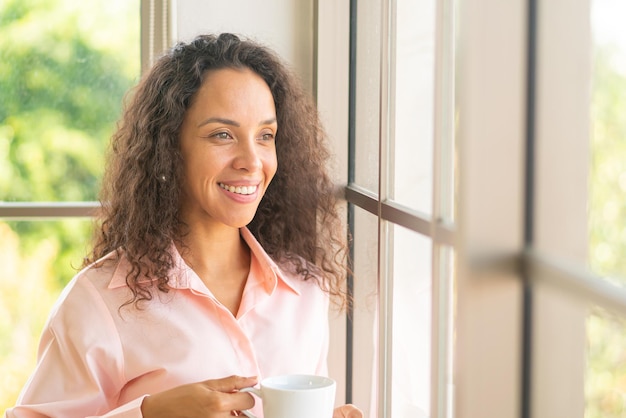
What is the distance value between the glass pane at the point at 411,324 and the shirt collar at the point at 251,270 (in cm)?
26

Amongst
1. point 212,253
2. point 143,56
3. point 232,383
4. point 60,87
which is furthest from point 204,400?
point 60,87

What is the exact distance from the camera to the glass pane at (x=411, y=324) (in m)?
1.40

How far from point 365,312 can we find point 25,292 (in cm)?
110

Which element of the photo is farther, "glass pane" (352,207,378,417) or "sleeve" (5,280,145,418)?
"glass pane" (352,207,378,417)

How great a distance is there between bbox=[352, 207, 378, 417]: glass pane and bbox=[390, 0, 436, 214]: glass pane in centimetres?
29

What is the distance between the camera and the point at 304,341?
1.73m

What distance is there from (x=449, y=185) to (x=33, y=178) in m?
1.59

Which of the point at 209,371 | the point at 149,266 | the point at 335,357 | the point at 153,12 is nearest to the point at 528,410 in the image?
the point at 209,371

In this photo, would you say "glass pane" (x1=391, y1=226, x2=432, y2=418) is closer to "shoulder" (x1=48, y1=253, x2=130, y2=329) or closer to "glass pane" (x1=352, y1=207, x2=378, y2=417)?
"glass pane" (x1=352, y1=207, x2=378, y2=417)

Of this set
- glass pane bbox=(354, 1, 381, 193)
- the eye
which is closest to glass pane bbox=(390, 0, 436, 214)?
glass pane bbox=(354, 1, 381, 193)

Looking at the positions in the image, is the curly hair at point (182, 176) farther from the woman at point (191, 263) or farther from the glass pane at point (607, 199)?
the glass pane at point (607, 199)

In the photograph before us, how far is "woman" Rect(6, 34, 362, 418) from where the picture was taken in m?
1.56

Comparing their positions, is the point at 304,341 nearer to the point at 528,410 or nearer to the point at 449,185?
the point at 449,185

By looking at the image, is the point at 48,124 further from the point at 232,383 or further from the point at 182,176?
the point at 232,383
